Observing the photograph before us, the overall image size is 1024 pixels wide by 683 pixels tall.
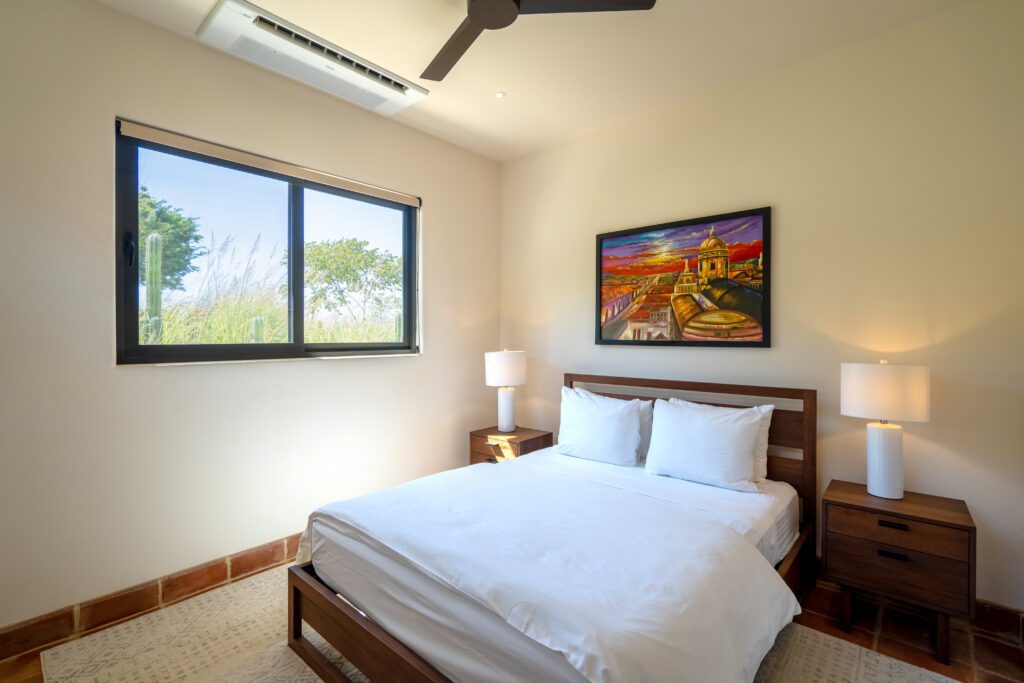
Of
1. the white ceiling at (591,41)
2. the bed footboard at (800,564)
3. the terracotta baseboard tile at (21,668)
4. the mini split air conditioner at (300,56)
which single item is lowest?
the terracotta baseboard tile at (21,668)

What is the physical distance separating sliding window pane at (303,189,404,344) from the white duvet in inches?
52.9

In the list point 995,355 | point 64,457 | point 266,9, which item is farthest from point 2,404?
point 995,355

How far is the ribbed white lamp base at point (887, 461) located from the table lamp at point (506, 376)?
7.03ft

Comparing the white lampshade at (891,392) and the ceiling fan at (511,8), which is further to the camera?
the white lampshade at (891,392)

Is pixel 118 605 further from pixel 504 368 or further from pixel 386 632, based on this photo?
pixel 504 368

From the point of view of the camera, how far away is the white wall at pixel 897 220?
6.80 ft

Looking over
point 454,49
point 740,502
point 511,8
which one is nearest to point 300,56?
point 454,49

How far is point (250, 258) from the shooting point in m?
2.67

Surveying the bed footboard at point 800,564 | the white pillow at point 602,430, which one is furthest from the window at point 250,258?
the bed footboard at point 800,564

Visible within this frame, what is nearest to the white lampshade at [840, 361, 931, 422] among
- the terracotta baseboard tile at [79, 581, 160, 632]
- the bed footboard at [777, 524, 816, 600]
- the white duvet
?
the bed footboard at [777, 524, 816, 600]

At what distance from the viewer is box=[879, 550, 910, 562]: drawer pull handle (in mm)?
1922

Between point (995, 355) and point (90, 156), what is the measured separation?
4.24m

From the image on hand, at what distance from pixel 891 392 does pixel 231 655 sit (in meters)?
3.07

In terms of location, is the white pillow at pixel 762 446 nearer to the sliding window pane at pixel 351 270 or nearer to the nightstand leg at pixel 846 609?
the nightstand leg at pixel 846 609
